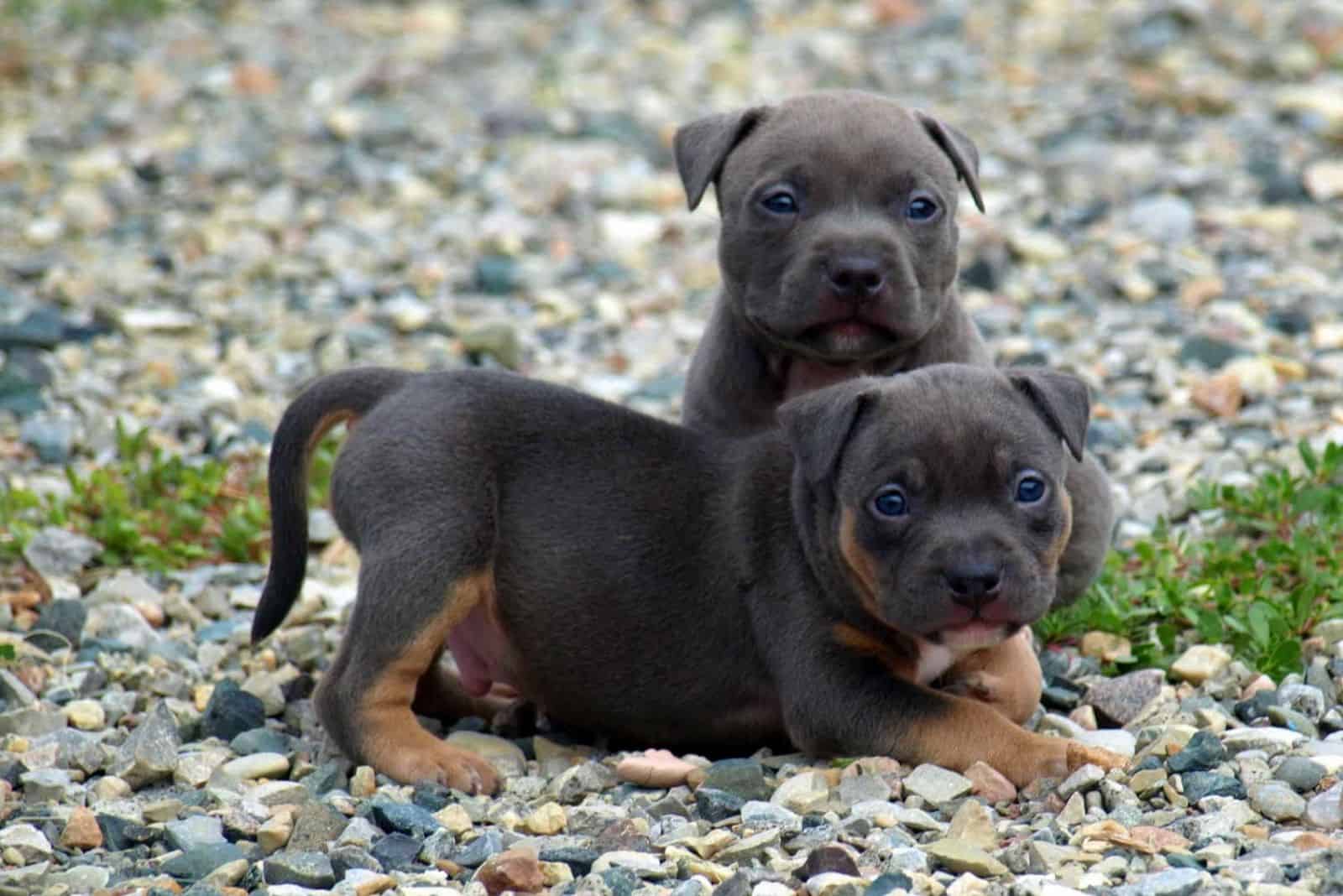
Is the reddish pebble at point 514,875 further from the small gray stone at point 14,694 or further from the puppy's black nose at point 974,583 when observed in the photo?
the small gray stone at point 14,694

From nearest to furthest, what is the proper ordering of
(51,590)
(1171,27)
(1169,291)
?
(51,590) < (1169,291) < (1171,27)

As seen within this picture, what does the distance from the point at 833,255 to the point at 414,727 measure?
2223 mm

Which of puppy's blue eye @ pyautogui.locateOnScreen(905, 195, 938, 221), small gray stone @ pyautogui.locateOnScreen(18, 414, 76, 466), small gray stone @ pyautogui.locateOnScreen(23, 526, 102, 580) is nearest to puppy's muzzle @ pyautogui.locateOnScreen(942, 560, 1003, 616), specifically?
puppy's blue eye @ pyautogui.locateOnScreen(905, 195, 938, 221)

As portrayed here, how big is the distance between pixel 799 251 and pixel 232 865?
10.3 feet

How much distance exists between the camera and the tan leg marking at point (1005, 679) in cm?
716

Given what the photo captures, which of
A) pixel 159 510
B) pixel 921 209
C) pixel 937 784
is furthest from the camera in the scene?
pixel 159 510

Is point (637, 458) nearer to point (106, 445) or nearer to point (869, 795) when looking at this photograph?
point (869, 795)

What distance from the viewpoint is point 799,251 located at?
26.1 feet

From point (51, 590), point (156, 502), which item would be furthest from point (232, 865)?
point (156, 502)

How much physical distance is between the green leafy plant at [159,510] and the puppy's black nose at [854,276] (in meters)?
2.72

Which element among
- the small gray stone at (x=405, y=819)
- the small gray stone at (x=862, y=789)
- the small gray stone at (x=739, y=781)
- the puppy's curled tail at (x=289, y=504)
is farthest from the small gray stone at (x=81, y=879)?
the small gray stone at (x=862, y=789)

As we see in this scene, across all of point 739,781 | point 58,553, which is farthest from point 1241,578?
point 58,553

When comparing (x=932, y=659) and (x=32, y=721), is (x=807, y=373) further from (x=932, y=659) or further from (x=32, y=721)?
(x=32, y=721)

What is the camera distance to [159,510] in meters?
9.59
